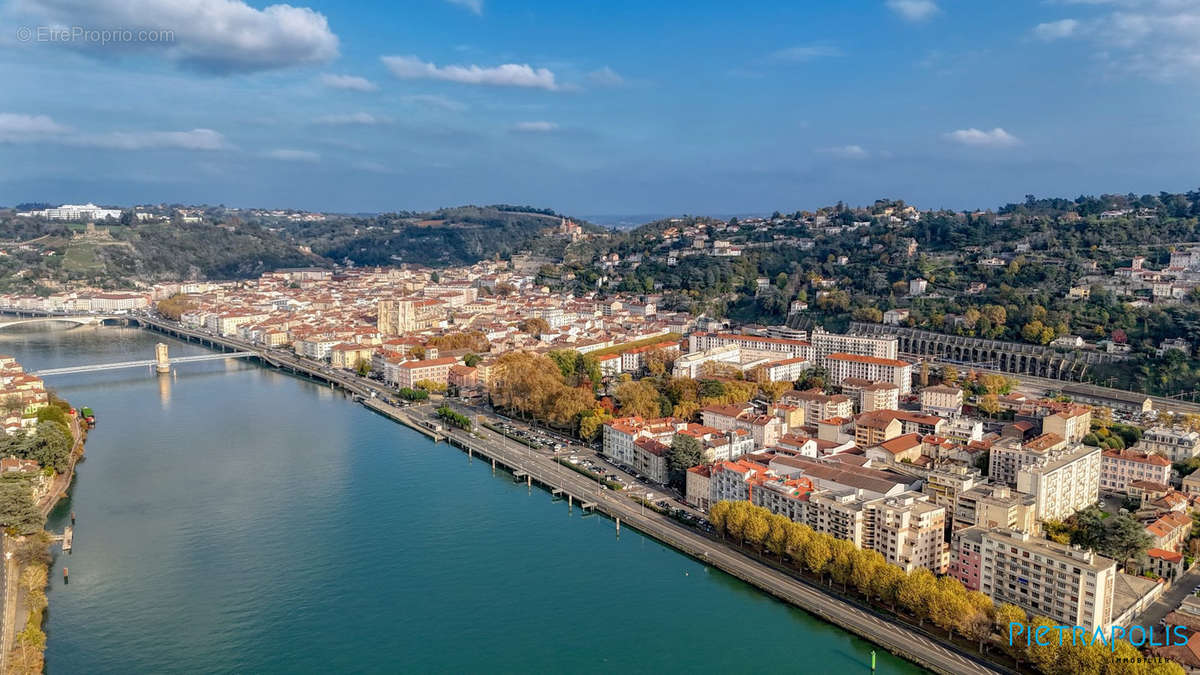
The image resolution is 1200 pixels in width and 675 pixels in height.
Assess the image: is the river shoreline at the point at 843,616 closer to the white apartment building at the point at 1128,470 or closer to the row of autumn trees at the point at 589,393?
the row of autumn trees at the point at 589,393

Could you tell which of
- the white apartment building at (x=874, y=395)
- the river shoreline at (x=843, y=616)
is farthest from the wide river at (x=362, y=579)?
the white apartment building at (x=874, y=395)

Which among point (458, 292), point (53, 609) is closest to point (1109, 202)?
point (458, 292)

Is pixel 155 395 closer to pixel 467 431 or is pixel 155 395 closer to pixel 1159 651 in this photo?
pixel 467 431

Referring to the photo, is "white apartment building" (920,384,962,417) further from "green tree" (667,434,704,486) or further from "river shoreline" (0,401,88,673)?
"river shoreline" (0,401,88,673)

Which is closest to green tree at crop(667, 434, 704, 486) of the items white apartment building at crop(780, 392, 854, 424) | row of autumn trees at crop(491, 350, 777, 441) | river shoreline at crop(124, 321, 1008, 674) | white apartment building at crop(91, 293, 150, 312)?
river shoreline at crop(124, 321, 1008, 674)

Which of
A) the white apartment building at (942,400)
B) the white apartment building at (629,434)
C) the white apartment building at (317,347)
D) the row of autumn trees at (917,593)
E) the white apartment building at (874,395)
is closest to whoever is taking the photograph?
the row of autumn trees at (917,593)

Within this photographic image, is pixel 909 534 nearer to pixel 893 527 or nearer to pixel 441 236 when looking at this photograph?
pixel 893 527
